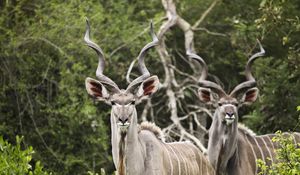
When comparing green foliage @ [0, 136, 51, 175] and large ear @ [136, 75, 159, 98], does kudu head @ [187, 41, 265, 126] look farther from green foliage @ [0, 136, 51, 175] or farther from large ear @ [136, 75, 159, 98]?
green foliage @ [0, 136, 51, 175]

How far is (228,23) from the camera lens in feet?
33.5

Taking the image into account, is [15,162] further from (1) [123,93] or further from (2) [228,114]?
(2) [228,114]

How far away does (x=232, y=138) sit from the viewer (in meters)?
7.00

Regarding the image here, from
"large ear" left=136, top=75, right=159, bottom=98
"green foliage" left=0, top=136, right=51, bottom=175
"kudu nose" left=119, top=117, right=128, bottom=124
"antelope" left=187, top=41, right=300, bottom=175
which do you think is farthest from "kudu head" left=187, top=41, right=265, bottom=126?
"green foliage" left=0, top=136, right=51, bottom=175

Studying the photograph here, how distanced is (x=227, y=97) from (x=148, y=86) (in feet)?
4.58

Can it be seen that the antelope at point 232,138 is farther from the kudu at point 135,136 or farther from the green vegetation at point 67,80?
the green vegetation at point 67,80

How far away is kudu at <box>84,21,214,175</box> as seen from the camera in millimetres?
5527

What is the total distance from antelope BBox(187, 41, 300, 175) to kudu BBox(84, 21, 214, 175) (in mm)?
701

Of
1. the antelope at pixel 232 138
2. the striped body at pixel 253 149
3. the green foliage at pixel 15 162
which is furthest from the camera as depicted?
the striped body at pixel 253 149

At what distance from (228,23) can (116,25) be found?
1536 millimetres

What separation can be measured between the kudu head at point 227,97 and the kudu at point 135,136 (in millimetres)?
714

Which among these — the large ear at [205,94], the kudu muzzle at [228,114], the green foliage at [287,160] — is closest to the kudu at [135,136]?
the kudu muzzle at [228,114]

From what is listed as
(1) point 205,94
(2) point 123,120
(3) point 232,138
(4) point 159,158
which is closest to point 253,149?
(3) point 232,138

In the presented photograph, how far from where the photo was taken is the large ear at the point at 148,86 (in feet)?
19.1
